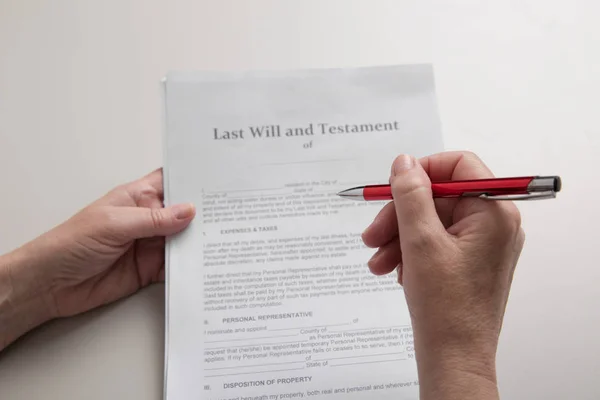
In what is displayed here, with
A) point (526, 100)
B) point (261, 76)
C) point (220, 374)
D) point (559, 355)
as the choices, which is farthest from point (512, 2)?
point (220, 374)

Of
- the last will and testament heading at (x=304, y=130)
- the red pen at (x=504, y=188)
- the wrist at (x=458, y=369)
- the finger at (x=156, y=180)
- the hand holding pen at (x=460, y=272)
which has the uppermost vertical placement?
the last will and testament heading at (x=304, y=130)

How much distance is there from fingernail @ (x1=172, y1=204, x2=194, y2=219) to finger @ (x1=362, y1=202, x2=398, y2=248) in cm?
21

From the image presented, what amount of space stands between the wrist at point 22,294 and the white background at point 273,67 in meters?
0.02

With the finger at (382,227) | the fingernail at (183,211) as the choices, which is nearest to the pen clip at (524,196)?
the finger at (382,227)

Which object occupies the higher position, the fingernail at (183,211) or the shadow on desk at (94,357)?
the fingernail at (183,211)

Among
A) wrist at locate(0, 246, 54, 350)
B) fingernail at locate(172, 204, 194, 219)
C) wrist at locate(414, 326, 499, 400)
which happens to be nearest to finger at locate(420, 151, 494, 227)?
wrist at locate(414, 326, 499, 400)

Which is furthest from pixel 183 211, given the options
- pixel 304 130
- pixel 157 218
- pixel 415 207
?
pixel 415 207

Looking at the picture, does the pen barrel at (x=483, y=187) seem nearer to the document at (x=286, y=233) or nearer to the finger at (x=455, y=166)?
the finger at (x=455, y=166)

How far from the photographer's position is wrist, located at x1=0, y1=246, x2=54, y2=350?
563mm

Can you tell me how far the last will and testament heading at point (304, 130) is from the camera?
627 mm

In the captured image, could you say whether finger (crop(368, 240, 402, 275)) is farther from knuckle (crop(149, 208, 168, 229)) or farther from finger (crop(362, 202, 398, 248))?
knuckle (crop(149, 208, 168, 229))

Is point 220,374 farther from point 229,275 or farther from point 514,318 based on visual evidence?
point 514,318

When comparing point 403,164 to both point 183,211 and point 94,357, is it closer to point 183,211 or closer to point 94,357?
point 183,211

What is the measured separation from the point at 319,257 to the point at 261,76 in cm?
25
